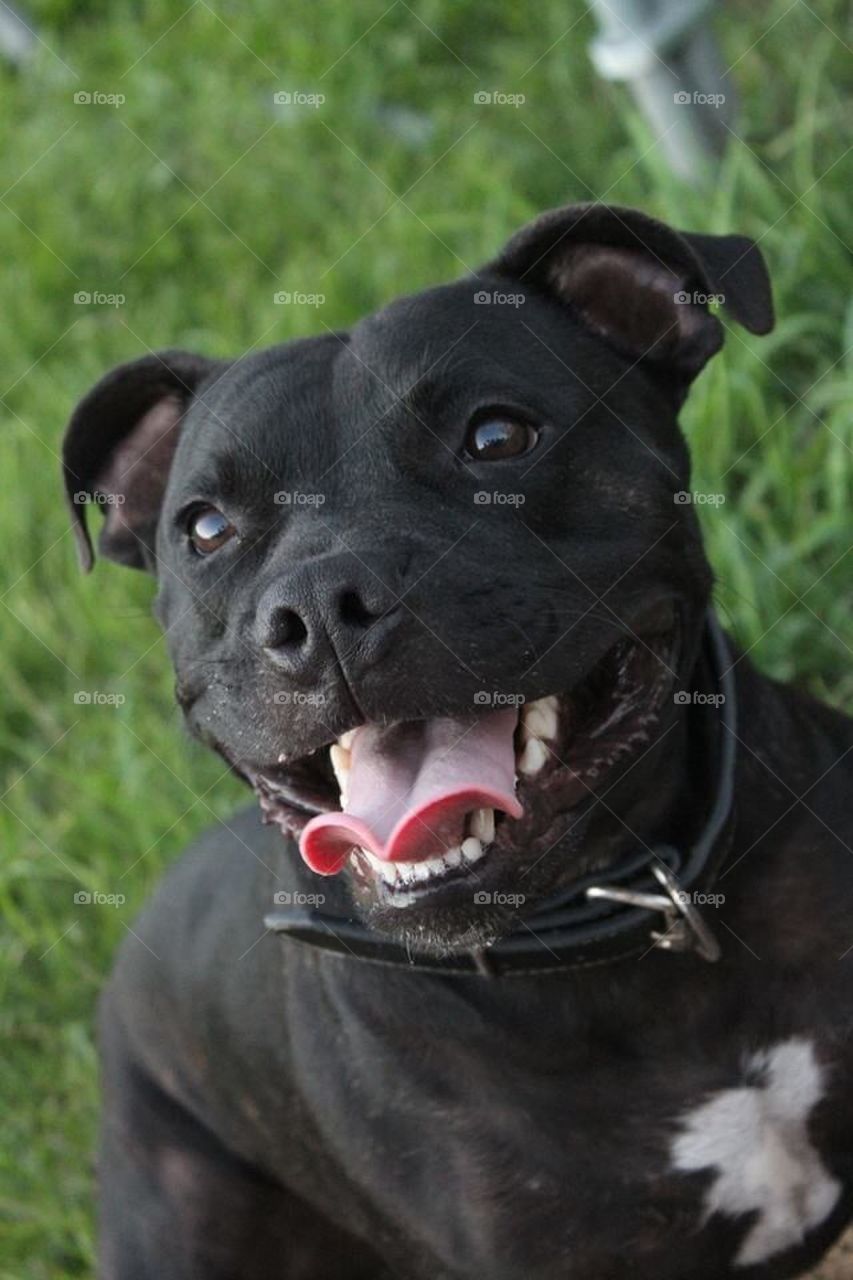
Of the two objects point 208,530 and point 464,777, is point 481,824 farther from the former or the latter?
point 208,530

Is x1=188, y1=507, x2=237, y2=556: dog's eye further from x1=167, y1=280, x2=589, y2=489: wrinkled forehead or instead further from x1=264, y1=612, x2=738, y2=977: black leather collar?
x1=264, y1=612, x2=738, y2=977: black leather collar

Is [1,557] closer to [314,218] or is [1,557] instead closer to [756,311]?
[314,218]

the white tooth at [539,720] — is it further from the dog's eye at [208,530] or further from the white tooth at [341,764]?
the dog's eye at [208,530]

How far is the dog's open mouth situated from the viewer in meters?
2.70

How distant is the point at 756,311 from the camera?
298 cm

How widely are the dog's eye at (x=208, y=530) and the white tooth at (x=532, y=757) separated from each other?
0.64 metres

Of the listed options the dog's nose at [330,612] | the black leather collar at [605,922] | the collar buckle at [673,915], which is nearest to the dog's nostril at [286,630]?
the dog's nose at [330,612]

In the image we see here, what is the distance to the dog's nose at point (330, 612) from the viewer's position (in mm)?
2609

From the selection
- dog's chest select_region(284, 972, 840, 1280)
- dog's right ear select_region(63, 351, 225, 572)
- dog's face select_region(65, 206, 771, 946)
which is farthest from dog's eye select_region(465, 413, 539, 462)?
dog's chest select_region(284, 972, 840, 1280)

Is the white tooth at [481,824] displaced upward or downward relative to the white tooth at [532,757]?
downward

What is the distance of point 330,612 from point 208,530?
58cm

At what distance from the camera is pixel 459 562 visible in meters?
2.72

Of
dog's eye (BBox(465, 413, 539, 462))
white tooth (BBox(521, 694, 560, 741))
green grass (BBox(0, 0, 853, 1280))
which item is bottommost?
green grass (BBox(0, 0, 853, 1280))

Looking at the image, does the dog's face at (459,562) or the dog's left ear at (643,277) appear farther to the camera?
the dog's left ear at (643,277)
